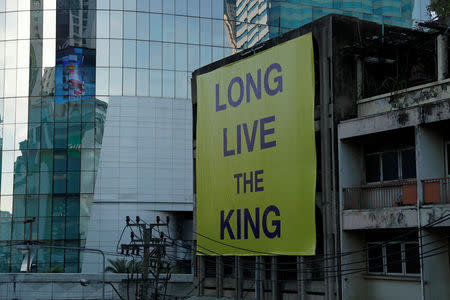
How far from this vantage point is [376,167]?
99.2 ft

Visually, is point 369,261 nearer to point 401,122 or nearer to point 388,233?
point 388,233

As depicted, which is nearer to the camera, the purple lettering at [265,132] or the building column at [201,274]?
the purple lettering at [265,132]

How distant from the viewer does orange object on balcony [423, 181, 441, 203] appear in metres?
26.2

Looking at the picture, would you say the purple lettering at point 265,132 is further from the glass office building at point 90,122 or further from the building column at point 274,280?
the glass office building at point 90,122

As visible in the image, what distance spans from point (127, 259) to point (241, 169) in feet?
85.3

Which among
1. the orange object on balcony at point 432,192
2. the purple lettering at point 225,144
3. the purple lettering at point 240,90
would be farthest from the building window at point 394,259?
the purple lettering at point 240,90

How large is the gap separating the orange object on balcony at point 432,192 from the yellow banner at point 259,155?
18.6ft

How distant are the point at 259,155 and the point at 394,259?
813 centimetres

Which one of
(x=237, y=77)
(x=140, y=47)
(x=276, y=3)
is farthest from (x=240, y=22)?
(x=237, y=77)

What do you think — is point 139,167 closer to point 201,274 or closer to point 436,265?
Result: point 201,274

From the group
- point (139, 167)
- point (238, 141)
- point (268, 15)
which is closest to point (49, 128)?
point (139, 167)

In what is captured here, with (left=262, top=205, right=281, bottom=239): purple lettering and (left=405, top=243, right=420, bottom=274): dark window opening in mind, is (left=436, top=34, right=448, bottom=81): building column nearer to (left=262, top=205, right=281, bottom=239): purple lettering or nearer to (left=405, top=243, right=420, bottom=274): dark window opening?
(left=405, top=243, right=420, bottom=274): dark window opening

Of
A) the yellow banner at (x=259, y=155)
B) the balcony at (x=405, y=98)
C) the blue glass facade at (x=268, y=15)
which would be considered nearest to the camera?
the balcony at (x=405, y=98)

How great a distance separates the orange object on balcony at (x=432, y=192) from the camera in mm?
26225
